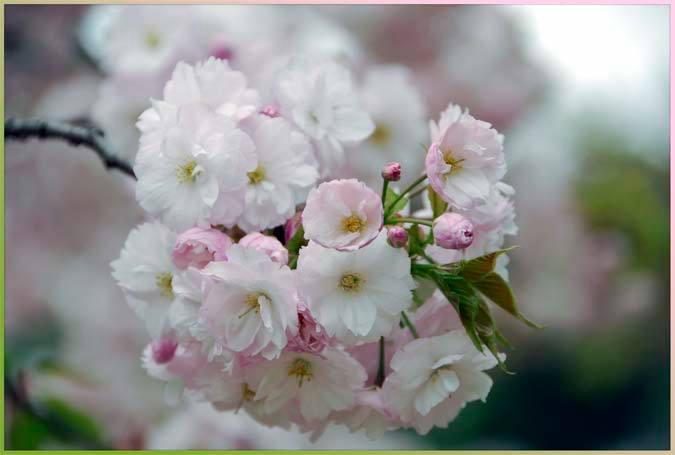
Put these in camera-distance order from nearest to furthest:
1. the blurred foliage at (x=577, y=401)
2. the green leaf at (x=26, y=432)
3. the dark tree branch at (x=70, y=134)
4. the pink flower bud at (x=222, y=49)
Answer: the dark tree branch at (x=70, y=134) < the pink flower bud at (x=222, y=49) < the green leaf at (x=26, y=432) < the blurred foliage at (x=577, y=401)

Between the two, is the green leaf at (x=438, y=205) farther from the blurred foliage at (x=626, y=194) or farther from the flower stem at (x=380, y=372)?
the blurred foliage at (x=626, y=194)

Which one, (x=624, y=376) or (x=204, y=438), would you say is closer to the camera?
(x=204, y=438)

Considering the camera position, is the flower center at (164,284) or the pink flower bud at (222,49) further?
the pink flower bud at (222,49)

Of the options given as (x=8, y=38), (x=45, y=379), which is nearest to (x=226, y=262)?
(x=45, y=379)

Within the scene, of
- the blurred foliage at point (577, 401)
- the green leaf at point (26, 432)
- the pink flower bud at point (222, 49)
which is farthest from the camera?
the blurred foliage at point (577, 401)

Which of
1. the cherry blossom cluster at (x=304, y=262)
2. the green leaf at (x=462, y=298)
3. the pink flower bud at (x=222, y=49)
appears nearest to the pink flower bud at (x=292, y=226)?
the cherry blossom cluster at (x=304, y=262)

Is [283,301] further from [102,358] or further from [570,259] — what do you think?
[570,259]

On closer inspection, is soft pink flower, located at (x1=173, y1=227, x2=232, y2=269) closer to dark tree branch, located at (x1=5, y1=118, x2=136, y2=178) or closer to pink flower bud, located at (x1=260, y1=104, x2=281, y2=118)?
pink flower bud, located at (x1=260, y1=104, x2=281, y2=118)
